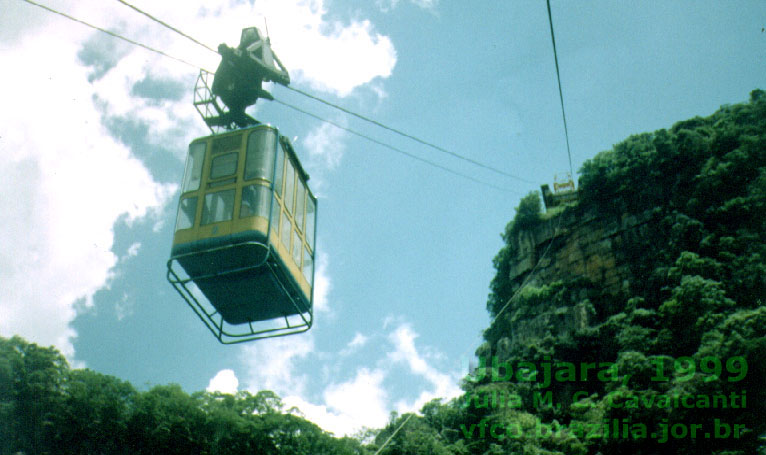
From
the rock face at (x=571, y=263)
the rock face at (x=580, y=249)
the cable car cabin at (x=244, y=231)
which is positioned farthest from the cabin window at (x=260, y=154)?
the rock face at (x=580, y=249)

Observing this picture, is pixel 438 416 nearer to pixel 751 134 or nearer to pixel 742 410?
pixel 742 410

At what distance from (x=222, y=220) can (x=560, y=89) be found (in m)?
4.84

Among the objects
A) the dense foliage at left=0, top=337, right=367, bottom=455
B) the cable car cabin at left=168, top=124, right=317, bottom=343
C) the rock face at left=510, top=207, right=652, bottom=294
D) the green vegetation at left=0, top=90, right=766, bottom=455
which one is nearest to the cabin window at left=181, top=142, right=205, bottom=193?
the cable car cabin at left=168, top=124, right=317, bottom=343

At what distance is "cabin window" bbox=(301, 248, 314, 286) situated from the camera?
8414 millimetres

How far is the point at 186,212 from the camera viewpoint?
771cm

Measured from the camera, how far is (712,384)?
16.1m

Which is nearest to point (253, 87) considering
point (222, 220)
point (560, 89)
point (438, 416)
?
point (222, 220)

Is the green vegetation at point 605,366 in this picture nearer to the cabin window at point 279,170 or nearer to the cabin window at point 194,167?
the cabin window at point 279,170

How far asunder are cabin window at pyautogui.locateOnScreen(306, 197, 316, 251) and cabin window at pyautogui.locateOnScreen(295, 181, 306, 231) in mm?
183

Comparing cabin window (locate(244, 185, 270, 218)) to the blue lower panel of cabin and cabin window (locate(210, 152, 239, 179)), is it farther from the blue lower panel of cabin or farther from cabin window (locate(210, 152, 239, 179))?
cabin window (locate(210, 152, 239, 179))

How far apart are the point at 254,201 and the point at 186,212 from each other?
38.5 inches

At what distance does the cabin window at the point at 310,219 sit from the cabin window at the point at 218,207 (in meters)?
1.51

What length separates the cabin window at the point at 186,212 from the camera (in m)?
7.61

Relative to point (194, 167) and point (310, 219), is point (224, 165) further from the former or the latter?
point (310, 219)
